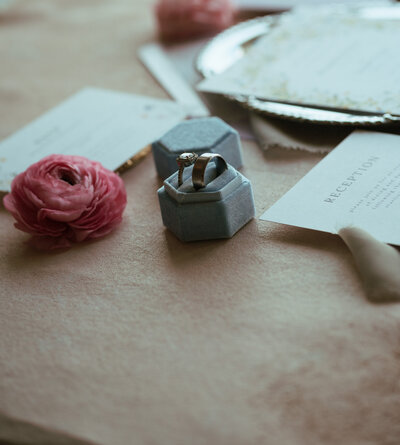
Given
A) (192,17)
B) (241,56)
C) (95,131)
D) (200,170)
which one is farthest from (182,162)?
(192,17)

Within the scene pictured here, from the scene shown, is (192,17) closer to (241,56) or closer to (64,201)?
(241,56)

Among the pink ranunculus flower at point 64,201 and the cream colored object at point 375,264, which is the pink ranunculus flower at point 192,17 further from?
the cream colored object at point 375,264

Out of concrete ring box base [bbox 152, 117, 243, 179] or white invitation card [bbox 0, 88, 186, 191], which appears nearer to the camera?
A: concrete ring box base [bbox 152, 117, 243, 179]

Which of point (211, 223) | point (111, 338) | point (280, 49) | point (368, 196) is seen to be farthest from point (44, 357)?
point (280, 49)

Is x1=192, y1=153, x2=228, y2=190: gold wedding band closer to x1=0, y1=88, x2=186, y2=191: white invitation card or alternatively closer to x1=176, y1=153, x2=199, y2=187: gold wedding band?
x1=176, y1=153, x2=199, y2=187: gold wedding band

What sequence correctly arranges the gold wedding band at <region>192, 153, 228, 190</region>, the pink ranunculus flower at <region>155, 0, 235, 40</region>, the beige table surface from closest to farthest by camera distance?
the beige table surface
the gold wedding band at <region>192, 153, 228, 190</region>
the pink ranunculus flower at <region>155, 0, 235, 40</region>

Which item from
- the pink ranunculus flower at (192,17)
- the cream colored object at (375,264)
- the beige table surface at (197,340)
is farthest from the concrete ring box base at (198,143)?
the pink ranunculus flower at (192,17)

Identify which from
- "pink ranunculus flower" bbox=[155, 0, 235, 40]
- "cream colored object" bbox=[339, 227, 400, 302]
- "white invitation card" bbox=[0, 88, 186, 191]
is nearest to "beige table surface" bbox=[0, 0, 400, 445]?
"cream colored object" bbox=[339, 227, 400, 302]
